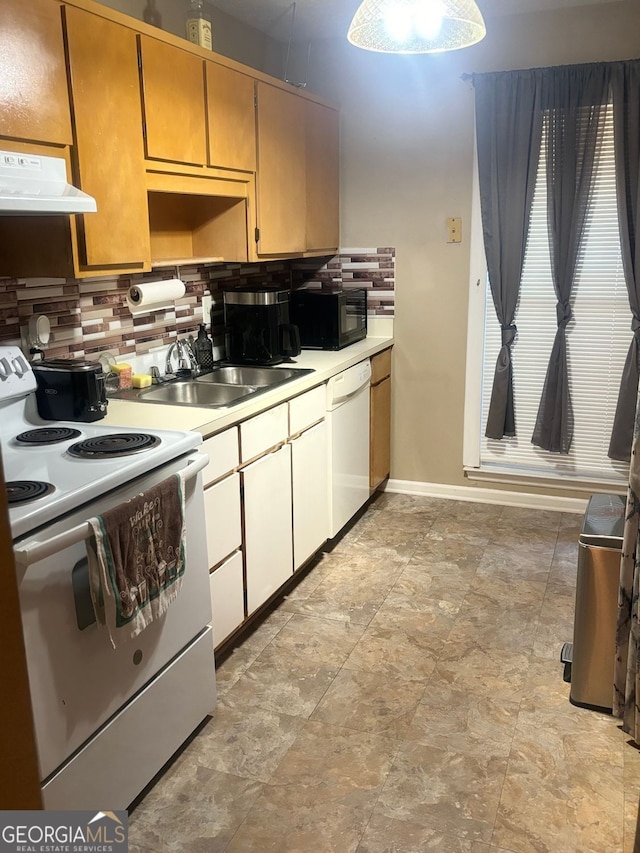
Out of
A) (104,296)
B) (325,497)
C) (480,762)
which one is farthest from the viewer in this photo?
(325,497)

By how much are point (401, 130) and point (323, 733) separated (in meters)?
3.03

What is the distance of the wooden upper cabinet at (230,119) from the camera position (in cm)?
279

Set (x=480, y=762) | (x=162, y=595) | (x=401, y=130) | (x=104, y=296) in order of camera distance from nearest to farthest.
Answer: (x=162, y=595) → (x=480, y=762) → (x=104, y=296) → (x=401, y=130)

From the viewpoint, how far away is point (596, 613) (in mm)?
2279

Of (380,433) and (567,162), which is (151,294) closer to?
(380,433)

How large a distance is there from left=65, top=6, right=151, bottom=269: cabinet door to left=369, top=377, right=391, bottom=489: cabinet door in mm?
1787

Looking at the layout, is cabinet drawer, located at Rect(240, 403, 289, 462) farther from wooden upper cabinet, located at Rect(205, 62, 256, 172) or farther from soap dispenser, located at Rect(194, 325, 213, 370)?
wooden upper cabinet, located at Rect(205, 62, 256, 172)

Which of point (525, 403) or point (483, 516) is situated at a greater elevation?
point (525, 403)

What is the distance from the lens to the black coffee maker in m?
3.28

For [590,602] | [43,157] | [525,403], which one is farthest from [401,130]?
[590,602]

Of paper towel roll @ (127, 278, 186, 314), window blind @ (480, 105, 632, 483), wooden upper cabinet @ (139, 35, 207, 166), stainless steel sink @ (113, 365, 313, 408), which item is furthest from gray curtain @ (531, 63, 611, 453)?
paper towel roll @ (127, 278, 186, 314)

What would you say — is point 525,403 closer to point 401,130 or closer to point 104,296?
point 401,130

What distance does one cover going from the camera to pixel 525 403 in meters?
3.93

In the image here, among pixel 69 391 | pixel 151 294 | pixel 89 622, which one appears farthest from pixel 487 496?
pixel 89 622
